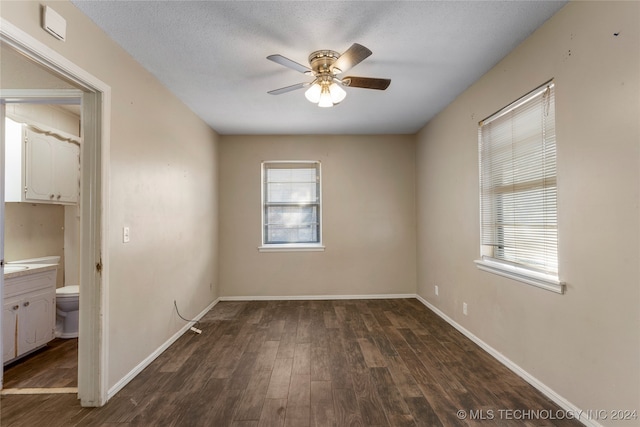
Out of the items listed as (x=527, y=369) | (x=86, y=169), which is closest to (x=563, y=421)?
(x=527, y=369)

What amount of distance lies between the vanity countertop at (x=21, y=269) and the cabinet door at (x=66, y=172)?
723 mm

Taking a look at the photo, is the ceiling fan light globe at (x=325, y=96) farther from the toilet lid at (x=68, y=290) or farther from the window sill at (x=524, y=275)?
the toilet lid at (x=68, y=290)

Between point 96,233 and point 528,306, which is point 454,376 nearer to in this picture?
point 528,306

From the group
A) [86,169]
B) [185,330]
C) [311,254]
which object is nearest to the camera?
[86,169]

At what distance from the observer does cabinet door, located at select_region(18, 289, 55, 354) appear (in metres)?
2.58

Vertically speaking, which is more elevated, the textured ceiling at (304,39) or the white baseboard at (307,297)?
the textured ceiling at (304,39)

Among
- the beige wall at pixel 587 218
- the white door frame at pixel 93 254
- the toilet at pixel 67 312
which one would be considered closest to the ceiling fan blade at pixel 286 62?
the white door frame at pixel 93 254

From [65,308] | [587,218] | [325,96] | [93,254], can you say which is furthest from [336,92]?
[65,308]

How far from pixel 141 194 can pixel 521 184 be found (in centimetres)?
311

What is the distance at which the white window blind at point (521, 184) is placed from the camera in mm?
2094

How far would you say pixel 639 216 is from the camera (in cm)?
146

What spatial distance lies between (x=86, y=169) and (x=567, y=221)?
3159mm

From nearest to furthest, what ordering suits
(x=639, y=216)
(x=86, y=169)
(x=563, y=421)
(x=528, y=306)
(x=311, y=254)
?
(x=639, y=216) < (x=563, y=421) < (x=86, y=169) < (x=528, y=306) < (x=311, y=254)

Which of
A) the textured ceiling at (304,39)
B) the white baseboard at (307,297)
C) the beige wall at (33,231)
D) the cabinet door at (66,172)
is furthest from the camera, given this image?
the white baseboard at (307,297)
